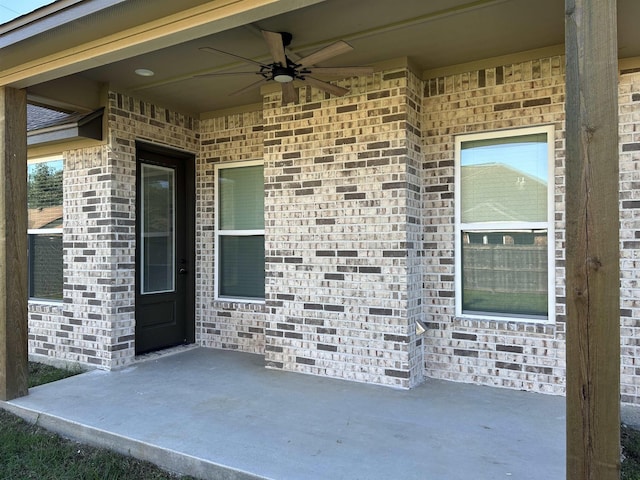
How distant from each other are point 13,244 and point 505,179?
4.30 m

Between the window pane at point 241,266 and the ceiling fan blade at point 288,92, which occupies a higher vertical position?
the ceiling fan blade at point 288,92

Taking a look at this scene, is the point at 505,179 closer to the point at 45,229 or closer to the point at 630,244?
the point at 630,244

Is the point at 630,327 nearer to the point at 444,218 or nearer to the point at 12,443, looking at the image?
the point at 444,218

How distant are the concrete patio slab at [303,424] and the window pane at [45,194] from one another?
2048 mm

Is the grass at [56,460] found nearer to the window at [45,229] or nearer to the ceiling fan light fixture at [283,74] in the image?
the window at [45,229]

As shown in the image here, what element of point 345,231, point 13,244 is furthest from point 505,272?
point 13,244

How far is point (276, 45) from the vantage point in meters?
3.20

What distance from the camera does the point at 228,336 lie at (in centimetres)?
558

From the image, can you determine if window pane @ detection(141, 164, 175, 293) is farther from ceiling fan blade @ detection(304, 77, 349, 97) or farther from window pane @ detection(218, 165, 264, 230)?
ceiling fan blade @ detection(304, 77, 349, 97)

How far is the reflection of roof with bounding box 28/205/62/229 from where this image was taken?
5.41 metres

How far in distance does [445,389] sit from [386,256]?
1266 mm

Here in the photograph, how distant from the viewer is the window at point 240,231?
5469 mm

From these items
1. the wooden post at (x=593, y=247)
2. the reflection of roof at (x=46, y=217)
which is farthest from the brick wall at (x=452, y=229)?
the reflection of roof at (x=46, y=217)

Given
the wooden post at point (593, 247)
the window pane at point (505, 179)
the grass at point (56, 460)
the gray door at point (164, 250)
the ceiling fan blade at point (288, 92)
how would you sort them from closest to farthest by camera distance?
the wooden post at point (593, 247) → the grass at point (56, 460) → the ceiling fan blade at point (288, 92) → the window pane at point (505, 179) → the gray door at point (164, 250)
